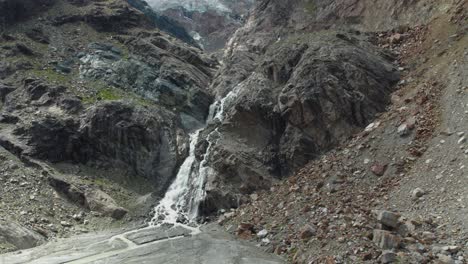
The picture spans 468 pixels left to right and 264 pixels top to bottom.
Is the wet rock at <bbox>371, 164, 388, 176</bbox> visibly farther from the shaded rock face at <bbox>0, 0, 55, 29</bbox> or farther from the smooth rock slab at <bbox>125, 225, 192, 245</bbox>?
the shaded rock face at <bbox>0, 0, 55, 29</bbox>

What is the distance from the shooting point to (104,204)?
33.3 meters

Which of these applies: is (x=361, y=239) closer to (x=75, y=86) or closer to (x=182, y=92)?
(x=182, y=92)

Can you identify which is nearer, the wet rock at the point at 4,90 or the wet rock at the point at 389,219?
the wet rock at the point at 389,219

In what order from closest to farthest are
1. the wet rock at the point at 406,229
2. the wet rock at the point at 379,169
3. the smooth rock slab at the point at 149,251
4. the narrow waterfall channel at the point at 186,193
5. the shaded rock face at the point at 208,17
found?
the wet rock at the point at 406,229 → the smooth rock slab at the point at 149,251 → the wet rock at the point at 379,169 → the narrow waterfall channel at the point at 186,193 → the shaded rock face at the point at 208,17

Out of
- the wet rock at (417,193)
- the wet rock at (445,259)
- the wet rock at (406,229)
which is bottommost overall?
the wet rock at (445,259)

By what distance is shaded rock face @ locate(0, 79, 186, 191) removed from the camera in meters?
38.3

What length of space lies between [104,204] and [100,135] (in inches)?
342

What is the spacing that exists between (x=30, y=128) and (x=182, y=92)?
1561 centimetres

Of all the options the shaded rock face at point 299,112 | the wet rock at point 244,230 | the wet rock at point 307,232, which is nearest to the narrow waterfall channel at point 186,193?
the shaded rock face at point 299,112

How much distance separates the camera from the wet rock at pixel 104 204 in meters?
32.7

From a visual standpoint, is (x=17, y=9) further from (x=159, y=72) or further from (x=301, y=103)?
(x=301, y=103)

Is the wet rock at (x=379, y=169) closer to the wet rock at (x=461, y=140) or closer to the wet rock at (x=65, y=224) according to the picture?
the wet rock at (x=461, y=140)

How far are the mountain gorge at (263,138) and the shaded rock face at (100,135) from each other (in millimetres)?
130

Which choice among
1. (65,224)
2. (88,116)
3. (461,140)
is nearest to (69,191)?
(65,224)
